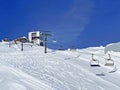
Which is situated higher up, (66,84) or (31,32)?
(31,32)

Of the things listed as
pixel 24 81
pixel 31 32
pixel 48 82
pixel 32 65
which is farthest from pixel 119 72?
pixel 31 32

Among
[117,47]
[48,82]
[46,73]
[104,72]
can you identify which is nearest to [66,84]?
[48,82]

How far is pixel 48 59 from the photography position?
28.6 metres

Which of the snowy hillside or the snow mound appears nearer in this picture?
the snow mound

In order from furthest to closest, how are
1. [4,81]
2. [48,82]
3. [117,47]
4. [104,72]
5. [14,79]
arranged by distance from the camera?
[117,47], [104,72], [48,82], [14,79], [4,81]

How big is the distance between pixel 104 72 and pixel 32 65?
5.70 m

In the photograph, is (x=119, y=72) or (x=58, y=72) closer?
(x=58, y=72)

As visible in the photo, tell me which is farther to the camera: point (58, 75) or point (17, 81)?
point (58, 75)

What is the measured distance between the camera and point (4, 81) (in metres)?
16.5

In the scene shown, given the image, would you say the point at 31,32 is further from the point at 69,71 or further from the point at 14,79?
the point at 14,79

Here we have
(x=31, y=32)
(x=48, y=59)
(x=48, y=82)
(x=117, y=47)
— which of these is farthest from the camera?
(x=31, y=32)

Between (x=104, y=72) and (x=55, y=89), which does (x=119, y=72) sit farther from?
(x=55, y=89)

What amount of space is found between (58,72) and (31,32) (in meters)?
33.7

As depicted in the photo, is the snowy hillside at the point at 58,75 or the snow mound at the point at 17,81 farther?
the snowy hillside at the point at 58,75
